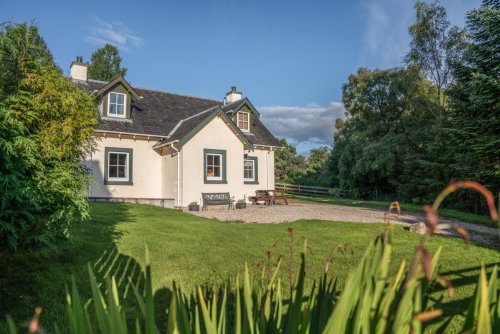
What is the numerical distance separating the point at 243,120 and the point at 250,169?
308 cm

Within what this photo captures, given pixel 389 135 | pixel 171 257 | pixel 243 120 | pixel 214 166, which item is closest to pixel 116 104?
pixel 214 166

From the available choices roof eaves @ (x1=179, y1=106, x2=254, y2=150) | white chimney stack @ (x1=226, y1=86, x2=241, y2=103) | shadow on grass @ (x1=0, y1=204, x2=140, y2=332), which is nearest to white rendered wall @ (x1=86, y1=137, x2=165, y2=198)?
roof eaves @ (x1=179, y1=106, x2=254, y2=150)

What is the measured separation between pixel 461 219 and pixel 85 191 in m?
15.4

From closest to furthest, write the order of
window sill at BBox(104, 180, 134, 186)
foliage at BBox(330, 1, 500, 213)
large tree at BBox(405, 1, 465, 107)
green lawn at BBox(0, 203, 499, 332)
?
green lawn at BBox(0, 203, 499, 332) → foliage at BBox(330, 1, 500, 213) → window sill at BBox(104, 180, 134, 186) → large tree at BBox(405, 1, 465, 107)

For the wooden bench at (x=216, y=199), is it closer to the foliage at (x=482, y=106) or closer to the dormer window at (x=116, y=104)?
the dormer window at (x=116, y=104)

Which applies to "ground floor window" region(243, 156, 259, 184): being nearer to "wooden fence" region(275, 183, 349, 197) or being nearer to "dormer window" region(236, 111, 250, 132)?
"dormer window" region(236, 111, 250, 132)

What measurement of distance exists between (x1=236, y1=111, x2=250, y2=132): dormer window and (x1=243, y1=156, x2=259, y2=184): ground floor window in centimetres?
194

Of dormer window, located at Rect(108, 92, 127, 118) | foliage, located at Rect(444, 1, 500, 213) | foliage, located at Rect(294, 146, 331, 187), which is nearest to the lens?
foliage, located at Rect(444, 1, 500, 213)

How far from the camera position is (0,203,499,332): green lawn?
4754 millimetres

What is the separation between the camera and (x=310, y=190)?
120 feet

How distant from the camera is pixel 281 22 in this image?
15219 mm

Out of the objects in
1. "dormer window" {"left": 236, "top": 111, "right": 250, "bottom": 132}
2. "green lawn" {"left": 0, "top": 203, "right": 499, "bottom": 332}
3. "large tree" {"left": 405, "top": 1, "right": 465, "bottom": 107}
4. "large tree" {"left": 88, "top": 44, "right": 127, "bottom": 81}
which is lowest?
"green lawn" {"left": 0, "top": 203, "right": 499, "bottom": 332}

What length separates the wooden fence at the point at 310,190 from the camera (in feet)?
111

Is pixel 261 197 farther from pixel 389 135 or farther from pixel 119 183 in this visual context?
pixel 389 135
